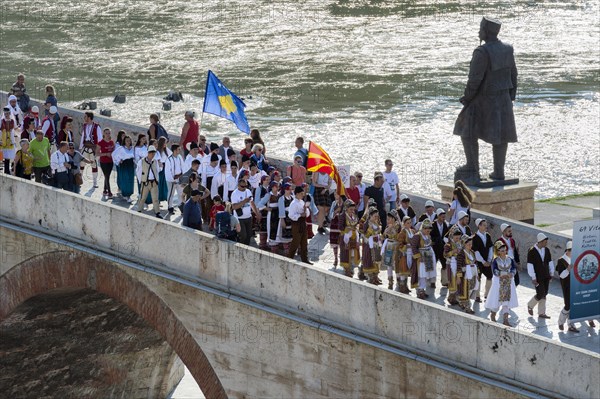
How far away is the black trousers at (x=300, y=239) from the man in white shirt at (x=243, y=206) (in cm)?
89

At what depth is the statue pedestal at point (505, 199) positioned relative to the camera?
23812 mm

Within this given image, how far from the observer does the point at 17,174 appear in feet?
78.2

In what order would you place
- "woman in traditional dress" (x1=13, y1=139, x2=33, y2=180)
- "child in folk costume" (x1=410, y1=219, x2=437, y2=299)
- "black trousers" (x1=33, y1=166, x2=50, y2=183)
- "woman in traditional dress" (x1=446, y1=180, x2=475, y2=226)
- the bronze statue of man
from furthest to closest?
"black trousers" (x1=33, y1=166, x2=50, y2=183) → "woman in traditional dress" (x1=13, y1=139, x2=33, y2=180) → the bronze statue of man → "woman in traditional dress" (x1=446, y1=180, x2=475, y2=226) → "child in folk costume" (x1=410, y1=219, x2=437, y2=299)

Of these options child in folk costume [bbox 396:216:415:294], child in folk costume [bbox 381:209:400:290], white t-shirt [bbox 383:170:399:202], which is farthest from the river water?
child in folk costume [bbox 396:216:415:294]

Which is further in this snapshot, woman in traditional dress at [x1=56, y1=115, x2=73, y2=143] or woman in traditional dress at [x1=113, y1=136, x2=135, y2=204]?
woman in traditional dress at [x1=56, y1=115, x2=73, y2=143]

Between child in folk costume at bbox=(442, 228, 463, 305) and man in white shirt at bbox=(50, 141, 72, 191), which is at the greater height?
man in white shirt at bbox=(50, 141, 72, 191)

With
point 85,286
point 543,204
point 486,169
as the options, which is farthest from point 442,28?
point 85,286

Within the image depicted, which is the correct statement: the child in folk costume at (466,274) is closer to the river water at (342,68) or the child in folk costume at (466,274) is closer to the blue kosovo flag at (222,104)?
the blue kosovo flag at (222,104)

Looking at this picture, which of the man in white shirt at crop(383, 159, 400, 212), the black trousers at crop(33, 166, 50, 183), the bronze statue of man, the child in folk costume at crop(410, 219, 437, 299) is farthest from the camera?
the black trousers at crop(33, 166, 50, 183)

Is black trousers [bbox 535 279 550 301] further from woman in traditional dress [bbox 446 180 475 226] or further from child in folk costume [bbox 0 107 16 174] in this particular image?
child in folk costume [bbox 0 107 16 174]

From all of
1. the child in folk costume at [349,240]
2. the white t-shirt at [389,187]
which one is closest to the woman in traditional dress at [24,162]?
the white t-shirt at [389,187]

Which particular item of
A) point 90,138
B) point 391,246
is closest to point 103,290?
point 90,138

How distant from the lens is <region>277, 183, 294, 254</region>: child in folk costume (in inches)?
809

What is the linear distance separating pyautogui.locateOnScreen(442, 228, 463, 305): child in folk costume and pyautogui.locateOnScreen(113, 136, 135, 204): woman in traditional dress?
7.26 meters
